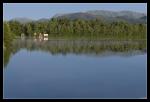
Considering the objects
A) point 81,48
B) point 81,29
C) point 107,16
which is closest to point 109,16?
point 107,16

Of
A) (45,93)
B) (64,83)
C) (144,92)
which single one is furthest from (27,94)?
(144,92)

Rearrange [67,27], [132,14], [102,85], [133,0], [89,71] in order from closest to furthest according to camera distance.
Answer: [133,0] < [102,85] < [89,71] < [67,27] < [132,14]

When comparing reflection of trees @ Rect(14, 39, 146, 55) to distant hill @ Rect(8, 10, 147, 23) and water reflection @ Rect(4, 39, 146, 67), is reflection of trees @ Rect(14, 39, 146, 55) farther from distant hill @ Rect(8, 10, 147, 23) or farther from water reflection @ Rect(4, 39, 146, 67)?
distant hill @ Rect(8, 10, 147, 23)

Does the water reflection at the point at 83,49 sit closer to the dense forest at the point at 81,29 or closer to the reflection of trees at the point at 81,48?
the reflection of trees at the point at 81,48

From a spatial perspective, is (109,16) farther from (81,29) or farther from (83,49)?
(83,49)

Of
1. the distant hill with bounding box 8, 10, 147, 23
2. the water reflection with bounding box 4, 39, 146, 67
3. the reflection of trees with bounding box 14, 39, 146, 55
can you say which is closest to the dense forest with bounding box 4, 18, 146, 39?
the reflection of trees with bounding box 14, 39, 146, 55

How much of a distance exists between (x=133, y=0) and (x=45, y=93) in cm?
332

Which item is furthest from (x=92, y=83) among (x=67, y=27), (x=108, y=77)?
(x=67, y=27)

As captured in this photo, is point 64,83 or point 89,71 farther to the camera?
point 89,71

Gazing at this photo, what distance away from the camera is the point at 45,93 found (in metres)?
8.20

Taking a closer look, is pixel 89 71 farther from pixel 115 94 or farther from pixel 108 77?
pixel 115 94

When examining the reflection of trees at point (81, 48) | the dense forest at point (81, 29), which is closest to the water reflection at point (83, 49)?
the reflection of trees at point (81, 48)

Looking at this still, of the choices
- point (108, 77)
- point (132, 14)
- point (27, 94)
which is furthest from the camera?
point (132, 14)

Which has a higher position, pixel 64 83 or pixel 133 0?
pixel 133 0
